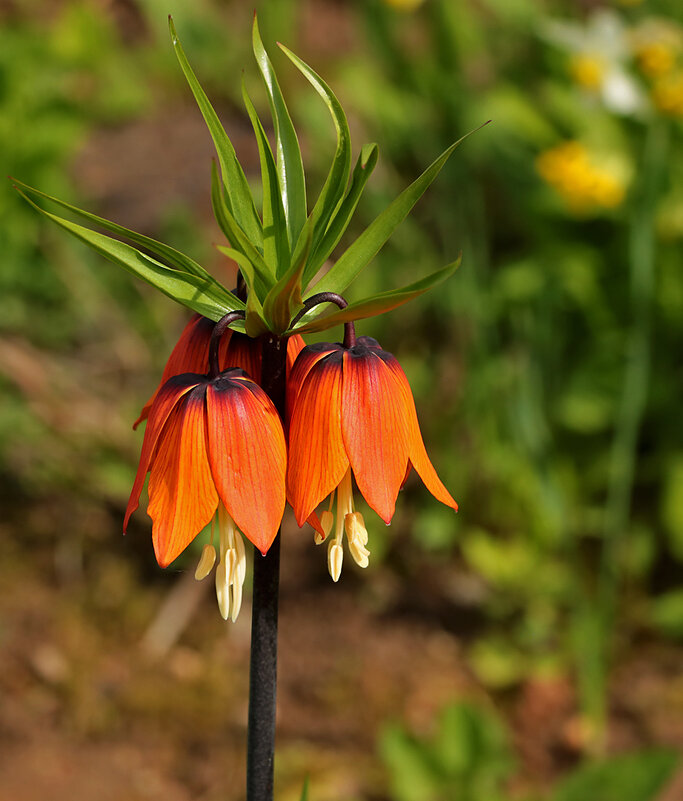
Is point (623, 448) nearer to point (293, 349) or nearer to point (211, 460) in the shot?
point (293, 349)

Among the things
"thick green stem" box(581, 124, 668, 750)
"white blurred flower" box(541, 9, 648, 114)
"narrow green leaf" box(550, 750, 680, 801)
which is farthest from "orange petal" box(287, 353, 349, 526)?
"white blurred flower" box(541, 9, 648, 114)

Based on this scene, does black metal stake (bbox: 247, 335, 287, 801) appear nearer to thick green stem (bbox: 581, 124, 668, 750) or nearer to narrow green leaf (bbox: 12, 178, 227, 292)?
narrow green leaf (bbox: 12, 178, 227, 292)

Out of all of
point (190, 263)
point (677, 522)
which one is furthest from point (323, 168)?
point (190, 263)

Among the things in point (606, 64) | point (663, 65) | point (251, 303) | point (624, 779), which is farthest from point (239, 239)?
point (606, 64)

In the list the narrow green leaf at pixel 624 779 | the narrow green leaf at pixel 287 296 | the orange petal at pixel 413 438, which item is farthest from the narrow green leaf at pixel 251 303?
the narrow green leaf at pixel 624 779

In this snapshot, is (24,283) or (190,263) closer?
(190,263)

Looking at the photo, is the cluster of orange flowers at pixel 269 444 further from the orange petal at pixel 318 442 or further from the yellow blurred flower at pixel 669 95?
the yellow blurred flower at pixel 669 95

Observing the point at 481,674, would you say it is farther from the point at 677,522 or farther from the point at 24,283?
the point at 24,283
